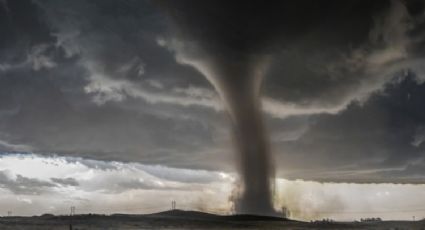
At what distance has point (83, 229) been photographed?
129000 millimetres

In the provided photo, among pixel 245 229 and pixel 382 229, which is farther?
pixel 382 229

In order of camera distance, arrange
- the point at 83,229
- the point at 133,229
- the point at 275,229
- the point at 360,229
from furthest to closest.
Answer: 1. the point at 360,229
2. the point at 275,229
3. the point at 133,229
4. the point at 83,229

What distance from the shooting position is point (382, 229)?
18350cm

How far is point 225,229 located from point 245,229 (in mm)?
8718

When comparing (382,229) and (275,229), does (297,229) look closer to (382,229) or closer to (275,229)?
(275,229)

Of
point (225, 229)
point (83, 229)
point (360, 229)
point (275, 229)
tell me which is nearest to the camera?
point (83, 229)

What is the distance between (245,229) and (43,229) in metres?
63.5

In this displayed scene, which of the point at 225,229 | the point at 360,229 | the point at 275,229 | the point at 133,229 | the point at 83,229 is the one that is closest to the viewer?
the point at 83,229

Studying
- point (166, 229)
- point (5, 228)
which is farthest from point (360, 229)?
point (5, 228)

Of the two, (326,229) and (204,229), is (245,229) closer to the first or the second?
(204,229)

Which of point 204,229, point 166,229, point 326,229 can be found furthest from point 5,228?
point 326,229

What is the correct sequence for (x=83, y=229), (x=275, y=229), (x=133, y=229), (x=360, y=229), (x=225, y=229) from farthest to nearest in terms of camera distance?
(x=360, y=229) < (x=275, y=229) < (x=225, y=229) < (x=133, y=229) < (x=83, y=229)

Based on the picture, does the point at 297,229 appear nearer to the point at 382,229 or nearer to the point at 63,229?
the point at 382,229

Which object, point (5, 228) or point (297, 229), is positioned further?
point (297, 229)
